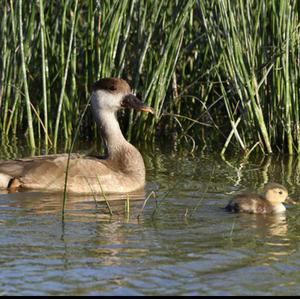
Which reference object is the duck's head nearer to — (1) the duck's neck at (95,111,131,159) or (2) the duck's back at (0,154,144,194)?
(1) the duck's neck at (95,111,131,159)

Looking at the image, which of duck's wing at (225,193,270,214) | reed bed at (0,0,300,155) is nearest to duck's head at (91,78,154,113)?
reed bed at (0,0,300,155)

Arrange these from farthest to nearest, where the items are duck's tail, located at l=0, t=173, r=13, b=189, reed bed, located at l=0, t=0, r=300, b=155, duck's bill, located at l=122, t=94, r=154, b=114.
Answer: reed bed, located at l=0, t=0, r=300, b=155, duck's bill, located at l=122, t=94, r=154, b=114, duck's tail, located at l=0, t=173, r=13, b=189

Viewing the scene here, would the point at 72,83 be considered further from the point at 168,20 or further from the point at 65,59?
the point at 168,20

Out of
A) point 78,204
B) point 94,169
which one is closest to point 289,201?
point 78,204

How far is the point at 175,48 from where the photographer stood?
37.8 feet

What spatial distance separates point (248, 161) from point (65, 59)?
102 inches

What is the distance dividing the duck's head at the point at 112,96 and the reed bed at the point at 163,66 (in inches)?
31.5

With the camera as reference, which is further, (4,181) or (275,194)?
(4,181)

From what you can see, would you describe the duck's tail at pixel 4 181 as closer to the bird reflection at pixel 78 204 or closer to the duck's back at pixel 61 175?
the duck's back at pixel 61 175

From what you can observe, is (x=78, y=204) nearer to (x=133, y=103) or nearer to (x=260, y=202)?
(x=260, y=202)

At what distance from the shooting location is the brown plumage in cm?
848

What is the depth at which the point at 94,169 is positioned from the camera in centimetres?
984

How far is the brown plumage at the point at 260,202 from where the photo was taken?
8484 mm

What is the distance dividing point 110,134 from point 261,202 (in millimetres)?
2457
